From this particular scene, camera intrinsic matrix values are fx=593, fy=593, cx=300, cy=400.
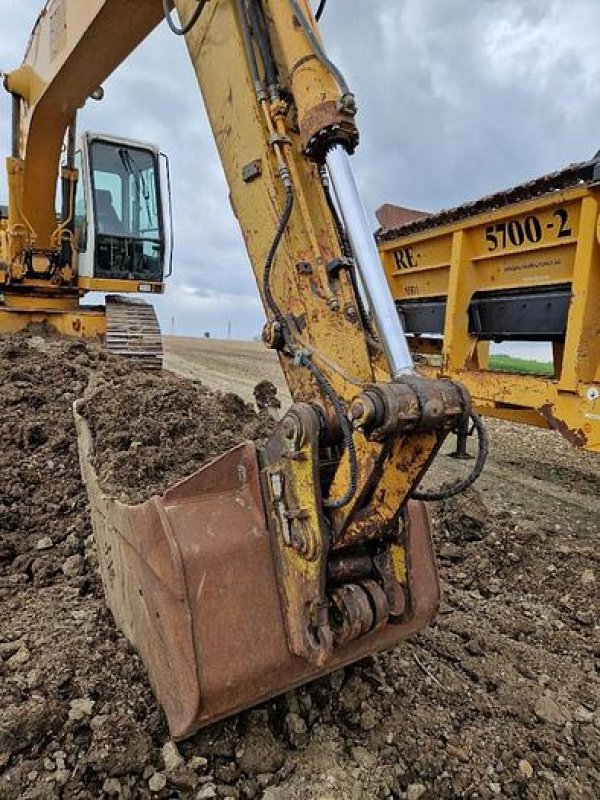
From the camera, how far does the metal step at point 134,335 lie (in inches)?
275

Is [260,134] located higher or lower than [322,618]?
higher

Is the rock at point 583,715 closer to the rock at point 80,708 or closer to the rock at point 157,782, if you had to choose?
the rock at point 157,782

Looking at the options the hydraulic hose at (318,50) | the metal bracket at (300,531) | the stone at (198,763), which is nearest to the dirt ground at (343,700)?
the stone at (198,763)

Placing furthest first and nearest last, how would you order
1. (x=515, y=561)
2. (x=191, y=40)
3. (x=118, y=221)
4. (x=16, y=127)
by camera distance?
(x=118, y=221) < (x=16, y=127) < (x=515, y=561) < (x=191, y=40)

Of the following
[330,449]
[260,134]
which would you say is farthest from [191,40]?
[330,449]

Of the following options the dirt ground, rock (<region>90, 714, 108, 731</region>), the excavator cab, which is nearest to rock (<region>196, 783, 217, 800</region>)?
the dirt ground

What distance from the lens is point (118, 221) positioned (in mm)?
7305

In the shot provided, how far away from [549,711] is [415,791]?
669 mm

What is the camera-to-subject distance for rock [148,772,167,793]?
1599mm

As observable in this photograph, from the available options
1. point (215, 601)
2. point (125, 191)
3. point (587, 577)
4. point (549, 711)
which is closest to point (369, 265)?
point (215, 601)

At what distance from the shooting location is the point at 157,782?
1611mm

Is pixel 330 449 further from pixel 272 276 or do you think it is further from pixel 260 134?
pixel 260 134

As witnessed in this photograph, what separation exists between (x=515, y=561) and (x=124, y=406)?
2.39m

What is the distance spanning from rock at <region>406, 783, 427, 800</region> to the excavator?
1.22ft
